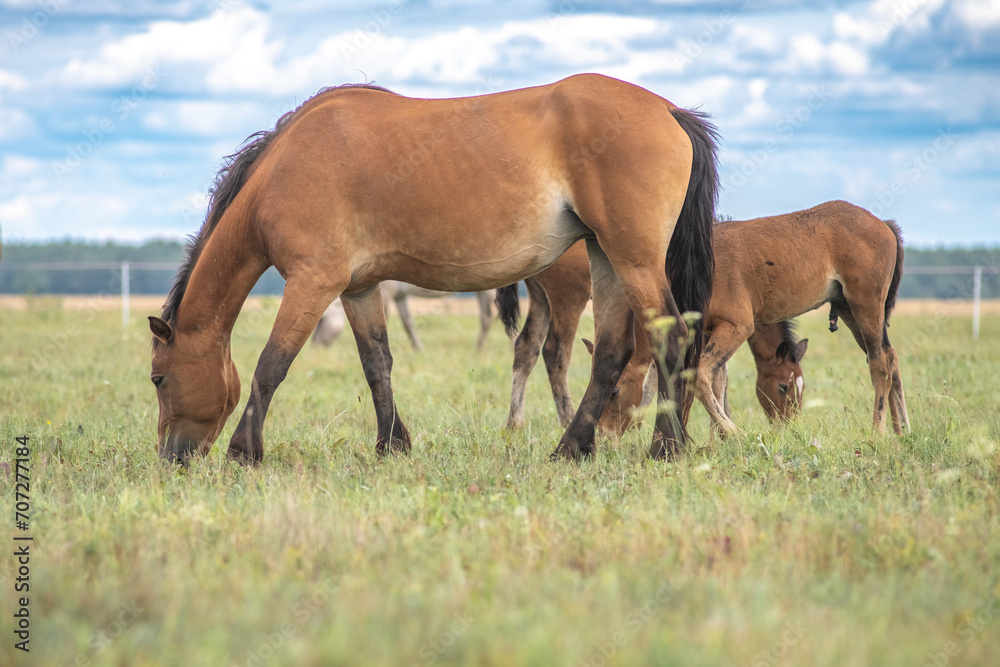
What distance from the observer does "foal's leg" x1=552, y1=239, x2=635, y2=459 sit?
494cm

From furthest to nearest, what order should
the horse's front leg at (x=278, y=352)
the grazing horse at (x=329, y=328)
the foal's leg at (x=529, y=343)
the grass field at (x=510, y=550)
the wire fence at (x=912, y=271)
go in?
the wire fence at (x=912, y=271) → the grazing horse at (x=329, y=328) → the foal's leg at (x=529, y=343) → the horse's front leg at (x=278, y=352) → the grass field at (x=510, y=550)

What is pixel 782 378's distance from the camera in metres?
7.06

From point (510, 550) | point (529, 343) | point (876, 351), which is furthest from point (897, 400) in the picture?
point (510, 550)

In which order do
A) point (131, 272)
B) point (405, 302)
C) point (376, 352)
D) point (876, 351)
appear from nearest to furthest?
point (376, 352), point (876, 351), point (405, 302), point (131, 272)

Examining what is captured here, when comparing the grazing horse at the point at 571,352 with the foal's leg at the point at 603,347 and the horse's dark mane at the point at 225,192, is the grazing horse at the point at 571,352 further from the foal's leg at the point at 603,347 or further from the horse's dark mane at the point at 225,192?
the horse's dark mane at the point at 225,192

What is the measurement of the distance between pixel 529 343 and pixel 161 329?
10.7 feet

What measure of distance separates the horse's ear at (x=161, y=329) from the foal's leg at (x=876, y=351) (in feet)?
15.6

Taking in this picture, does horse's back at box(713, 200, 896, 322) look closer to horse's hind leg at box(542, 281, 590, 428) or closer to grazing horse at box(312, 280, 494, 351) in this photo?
horse's hind leg at box(542, 281, 590, 428)

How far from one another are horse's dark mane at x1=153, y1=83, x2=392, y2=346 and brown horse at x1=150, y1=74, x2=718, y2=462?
0.06 ft

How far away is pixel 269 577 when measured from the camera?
108 inches

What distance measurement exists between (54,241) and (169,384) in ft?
250

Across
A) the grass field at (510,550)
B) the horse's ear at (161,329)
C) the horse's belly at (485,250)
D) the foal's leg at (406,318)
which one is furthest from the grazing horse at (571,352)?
the foal's leg at (406,318)

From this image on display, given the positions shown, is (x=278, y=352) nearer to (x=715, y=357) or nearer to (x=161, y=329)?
(x=161, y=329)

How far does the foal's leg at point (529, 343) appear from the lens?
687 cm
